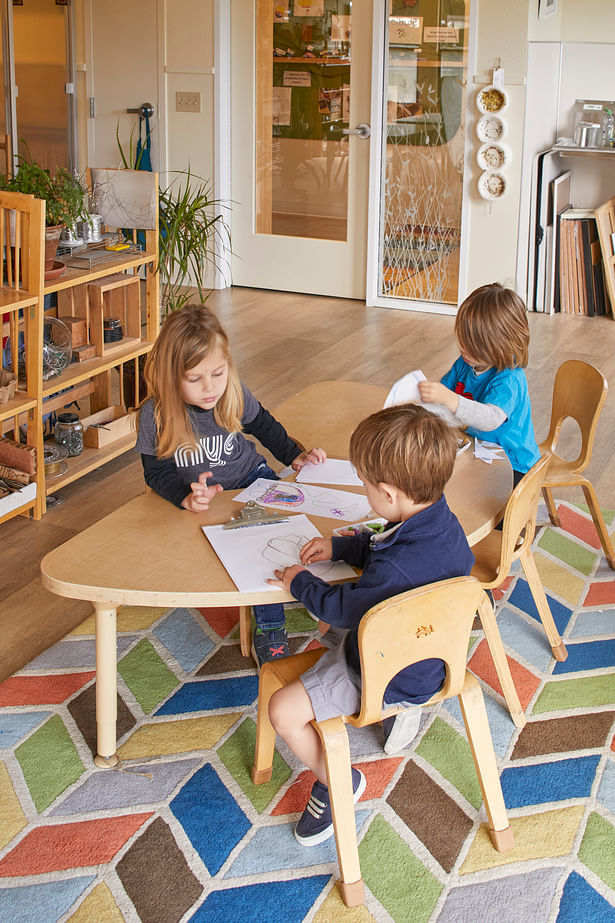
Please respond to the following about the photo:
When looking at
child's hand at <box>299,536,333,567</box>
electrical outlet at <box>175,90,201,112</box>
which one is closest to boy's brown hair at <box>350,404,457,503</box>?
child's hand at <box>299,536,333,567</box>

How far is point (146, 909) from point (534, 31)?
5.21 metres

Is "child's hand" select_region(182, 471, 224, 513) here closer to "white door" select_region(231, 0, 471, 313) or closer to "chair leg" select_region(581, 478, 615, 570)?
"chair leg" select_region(581, 478, 615, 570)

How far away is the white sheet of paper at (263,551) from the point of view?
1.83m

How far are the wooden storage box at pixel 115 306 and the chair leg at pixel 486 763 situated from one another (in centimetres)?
227

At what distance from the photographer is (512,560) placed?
85.5 inches

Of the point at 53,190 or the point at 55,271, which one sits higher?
the point at 53,190

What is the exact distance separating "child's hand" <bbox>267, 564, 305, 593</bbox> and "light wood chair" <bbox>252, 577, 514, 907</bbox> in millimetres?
210

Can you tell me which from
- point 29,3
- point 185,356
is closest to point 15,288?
point 185,356

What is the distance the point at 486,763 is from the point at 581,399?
4.38 ft

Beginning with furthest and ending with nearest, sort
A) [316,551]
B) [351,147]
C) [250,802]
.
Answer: [351,147]
[250,802]
[316,551]

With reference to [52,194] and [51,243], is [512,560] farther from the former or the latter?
[52,194]

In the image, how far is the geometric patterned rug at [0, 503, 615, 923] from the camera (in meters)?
1.79

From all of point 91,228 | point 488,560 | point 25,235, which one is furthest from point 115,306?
point 488,560

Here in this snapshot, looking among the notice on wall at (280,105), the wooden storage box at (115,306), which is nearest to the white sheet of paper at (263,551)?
the wooden storage box at (115,306)
